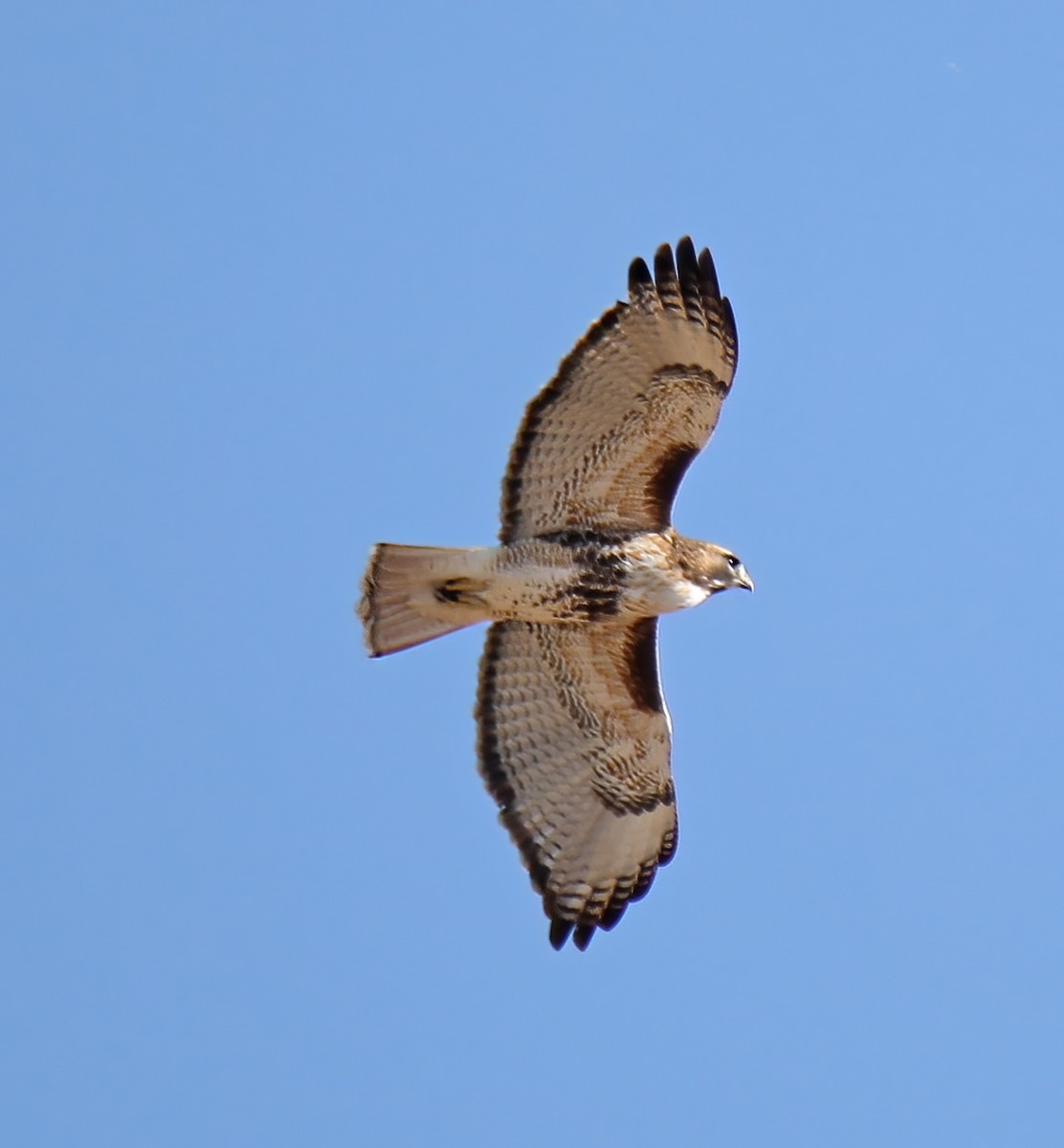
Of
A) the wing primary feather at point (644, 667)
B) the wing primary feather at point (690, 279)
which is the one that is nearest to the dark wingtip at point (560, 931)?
the wing primary feather at point (644, 667)

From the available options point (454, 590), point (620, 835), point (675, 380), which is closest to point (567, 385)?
point (675, 380)

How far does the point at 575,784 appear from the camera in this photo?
1004cm

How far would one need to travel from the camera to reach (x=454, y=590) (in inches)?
367

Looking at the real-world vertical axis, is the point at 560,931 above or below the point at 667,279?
below

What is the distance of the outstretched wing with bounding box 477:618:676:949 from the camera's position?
9.95 m

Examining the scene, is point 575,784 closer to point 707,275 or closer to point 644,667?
point 644,667

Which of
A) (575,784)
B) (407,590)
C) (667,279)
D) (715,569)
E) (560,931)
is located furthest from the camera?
(575,784)

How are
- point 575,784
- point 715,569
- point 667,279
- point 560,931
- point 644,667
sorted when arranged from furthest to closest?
point 575,784
point 560,931
point 644,667
point 715,569
point 667,279

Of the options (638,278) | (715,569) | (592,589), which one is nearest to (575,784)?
(592,589)

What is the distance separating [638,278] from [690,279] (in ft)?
0.79

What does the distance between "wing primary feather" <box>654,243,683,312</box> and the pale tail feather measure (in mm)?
1465

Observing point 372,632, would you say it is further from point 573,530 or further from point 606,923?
point 606,923

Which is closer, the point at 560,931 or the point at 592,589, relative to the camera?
the point at 592,589

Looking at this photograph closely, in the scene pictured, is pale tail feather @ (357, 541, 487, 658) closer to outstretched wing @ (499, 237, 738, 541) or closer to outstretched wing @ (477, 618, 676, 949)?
outstretched wing @ (499, 237, 738, 541)
